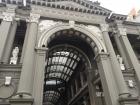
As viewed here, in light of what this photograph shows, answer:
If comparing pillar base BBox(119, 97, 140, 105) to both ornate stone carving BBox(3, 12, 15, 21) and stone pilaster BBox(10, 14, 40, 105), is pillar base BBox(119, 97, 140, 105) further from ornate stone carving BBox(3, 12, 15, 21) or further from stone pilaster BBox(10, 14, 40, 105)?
ornate stone carving BBox(3, 12, 15, 21)

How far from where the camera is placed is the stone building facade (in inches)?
451

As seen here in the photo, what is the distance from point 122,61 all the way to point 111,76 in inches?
136

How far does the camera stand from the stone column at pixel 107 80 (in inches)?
487

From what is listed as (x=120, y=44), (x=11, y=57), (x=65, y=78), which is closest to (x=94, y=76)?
(x=120, y=44)

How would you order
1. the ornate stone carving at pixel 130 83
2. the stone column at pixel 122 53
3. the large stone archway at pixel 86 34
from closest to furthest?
the ornate stone carving at pixel 130 83
the large stone archway at pixel 86 34
the stone column at pixel 122 53

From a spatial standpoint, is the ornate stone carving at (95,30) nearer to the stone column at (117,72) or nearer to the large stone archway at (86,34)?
the large stone archway at (86,34)

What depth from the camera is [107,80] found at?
43.2 feet

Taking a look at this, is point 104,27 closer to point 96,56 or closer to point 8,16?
point 96,56

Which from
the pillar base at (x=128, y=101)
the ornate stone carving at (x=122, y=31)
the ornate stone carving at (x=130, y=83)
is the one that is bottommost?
the pillar base at (x=128, y=101)

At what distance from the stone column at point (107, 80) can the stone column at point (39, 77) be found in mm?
5604

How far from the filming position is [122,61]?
16.2 metres

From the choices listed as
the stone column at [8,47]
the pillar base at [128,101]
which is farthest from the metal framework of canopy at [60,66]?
the pillar base at [128,101]

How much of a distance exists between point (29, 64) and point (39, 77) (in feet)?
4.25

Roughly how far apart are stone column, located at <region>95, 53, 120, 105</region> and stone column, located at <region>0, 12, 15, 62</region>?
8.87 meters
